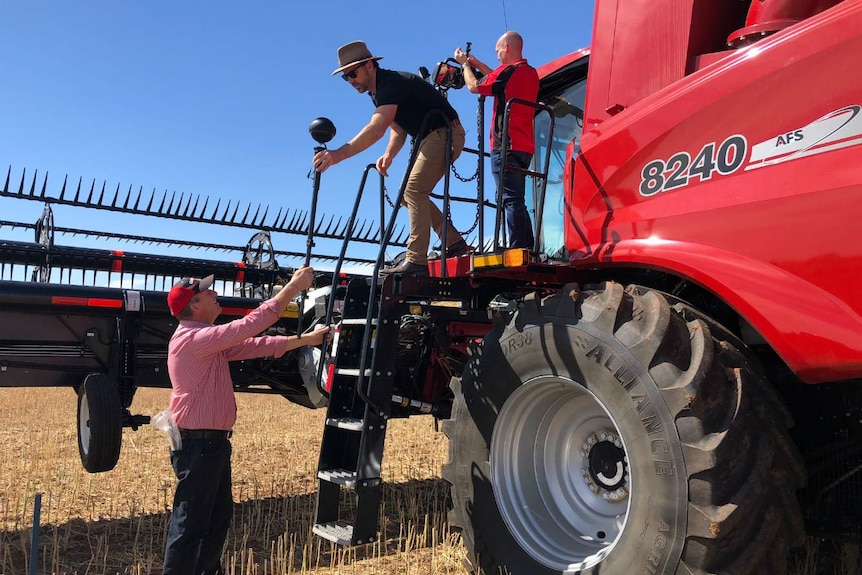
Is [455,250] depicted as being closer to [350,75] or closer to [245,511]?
[350,75]

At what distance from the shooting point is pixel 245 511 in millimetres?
4883

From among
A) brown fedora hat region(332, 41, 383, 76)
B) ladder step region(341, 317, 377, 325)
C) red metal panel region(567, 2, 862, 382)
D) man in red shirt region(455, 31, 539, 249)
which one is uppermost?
brown fedora hat region(332, 41, 383, 76)

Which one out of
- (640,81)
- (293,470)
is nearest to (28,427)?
(293,470)

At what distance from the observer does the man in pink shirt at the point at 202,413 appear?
10.5 ft

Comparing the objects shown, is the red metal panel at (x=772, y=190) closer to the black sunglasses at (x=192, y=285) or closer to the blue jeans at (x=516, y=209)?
the blue jeans at (x=516, y=209)

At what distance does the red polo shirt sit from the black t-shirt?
0.33m

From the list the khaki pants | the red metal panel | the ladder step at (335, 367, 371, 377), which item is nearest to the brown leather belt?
the ladder step at (335, 367, 371, 377)

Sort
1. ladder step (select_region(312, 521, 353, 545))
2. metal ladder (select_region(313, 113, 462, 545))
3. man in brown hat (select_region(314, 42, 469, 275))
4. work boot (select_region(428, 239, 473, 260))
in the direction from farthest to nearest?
work boot (select_region(428, 239, 473, 260)) < man in brown hat (select_region(314, 42, 469, 275)) < metal ladder (select_region(313, 113, 462, 545)) < ladder step (select_region(312, 521, 353, 545))

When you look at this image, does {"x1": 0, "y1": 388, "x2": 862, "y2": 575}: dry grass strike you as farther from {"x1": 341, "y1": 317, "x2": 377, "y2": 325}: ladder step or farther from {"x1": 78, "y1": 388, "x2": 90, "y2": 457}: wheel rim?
{"x1": 341, "y1": 317, "x2": 377, "y2": 325}: ladder step

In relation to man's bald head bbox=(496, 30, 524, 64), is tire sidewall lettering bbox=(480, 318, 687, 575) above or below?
below

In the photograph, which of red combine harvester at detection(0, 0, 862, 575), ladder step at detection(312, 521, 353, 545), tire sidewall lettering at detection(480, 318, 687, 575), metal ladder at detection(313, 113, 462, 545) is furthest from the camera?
metal ladder at detection(313, 113, 462, 545)

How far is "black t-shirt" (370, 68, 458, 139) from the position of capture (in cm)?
414

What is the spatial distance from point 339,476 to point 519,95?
2421mm

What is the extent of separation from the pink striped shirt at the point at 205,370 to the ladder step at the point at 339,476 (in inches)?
24.8
